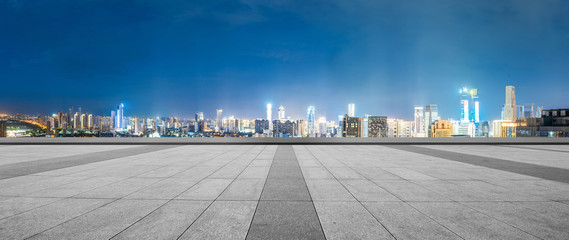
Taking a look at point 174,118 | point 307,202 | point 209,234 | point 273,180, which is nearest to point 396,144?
point 273,180

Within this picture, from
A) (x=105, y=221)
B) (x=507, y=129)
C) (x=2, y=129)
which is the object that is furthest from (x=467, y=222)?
(x=507, y=129)

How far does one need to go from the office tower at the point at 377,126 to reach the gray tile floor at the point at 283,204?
136555mm

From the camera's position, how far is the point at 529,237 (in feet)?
11.8

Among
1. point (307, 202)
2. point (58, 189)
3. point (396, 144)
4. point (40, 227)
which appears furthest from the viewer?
point (396, 144)

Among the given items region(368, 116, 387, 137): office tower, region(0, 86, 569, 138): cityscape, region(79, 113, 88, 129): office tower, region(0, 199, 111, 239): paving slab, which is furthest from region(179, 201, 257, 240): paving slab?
region(368, 116, 387, 137): office tower

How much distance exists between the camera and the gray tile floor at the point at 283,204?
3799mm

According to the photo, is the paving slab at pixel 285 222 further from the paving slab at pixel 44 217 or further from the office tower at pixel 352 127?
the office tower at pixel 352 127

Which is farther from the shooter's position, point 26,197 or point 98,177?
point 98,177

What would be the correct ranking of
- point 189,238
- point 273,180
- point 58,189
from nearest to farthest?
point 189,238, point 58,189, point 273,180

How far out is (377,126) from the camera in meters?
144

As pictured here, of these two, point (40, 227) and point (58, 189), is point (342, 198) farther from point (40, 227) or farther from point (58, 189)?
point (58, 189)

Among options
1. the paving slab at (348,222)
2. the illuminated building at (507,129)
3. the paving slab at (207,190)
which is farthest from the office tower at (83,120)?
the illuminated building at (507,129)

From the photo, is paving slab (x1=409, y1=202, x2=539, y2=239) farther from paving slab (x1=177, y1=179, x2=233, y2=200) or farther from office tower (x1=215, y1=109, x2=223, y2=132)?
office tower (x1=215, y1=109, x2=223, y2=132)

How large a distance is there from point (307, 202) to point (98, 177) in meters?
6.97
